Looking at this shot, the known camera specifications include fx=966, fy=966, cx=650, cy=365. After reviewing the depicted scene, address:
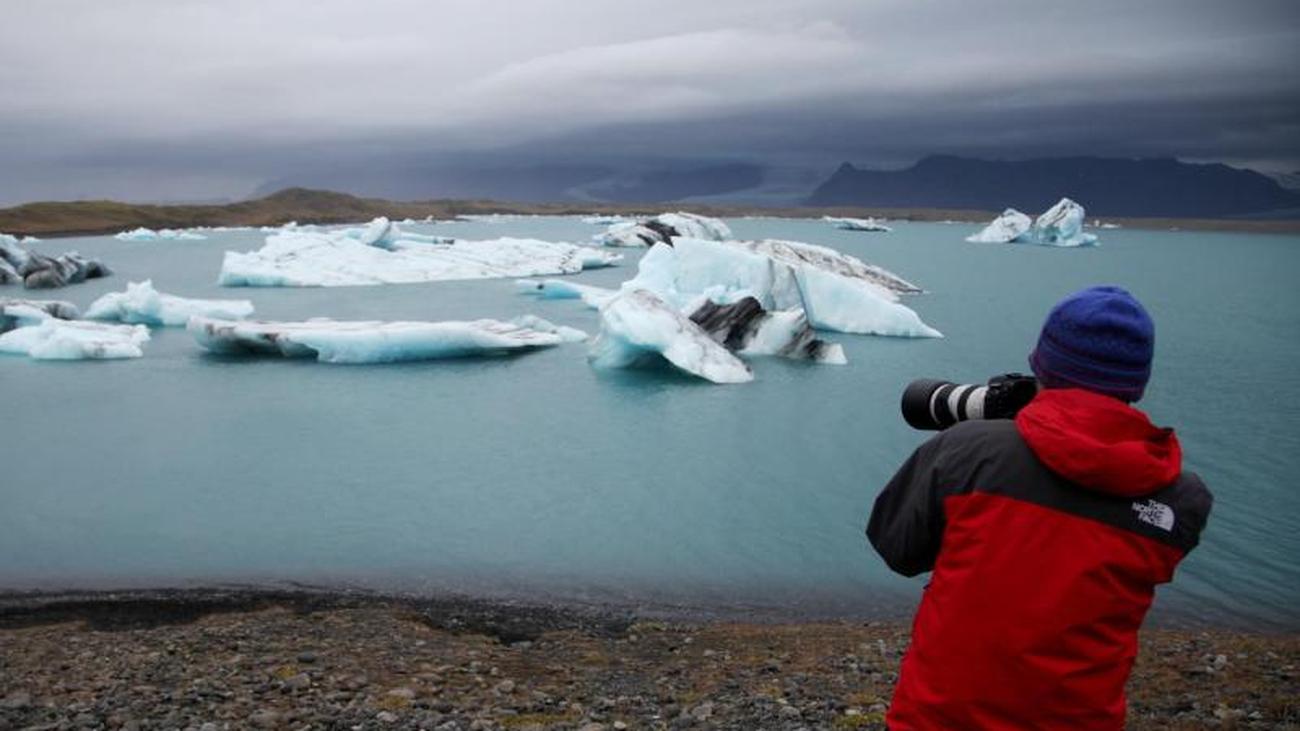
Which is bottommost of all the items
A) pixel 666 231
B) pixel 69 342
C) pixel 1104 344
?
pixel 69 342

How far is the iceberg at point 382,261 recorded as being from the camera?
28.5 meters

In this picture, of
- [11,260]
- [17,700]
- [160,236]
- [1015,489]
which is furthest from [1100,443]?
[160,236]

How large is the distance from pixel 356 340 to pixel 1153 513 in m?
15.4

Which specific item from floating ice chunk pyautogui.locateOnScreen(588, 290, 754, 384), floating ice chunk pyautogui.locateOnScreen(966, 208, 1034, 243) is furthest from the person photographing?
floating ice chunk pyautogui.locateOnScreen(966, 208, 1034, 243)

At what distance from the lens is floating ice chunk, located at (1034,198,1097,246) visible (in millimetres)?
52969

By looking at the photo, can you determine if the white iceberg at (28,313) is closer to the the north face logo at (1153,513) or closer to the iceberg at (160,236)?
the the north face logo at (1153,513)

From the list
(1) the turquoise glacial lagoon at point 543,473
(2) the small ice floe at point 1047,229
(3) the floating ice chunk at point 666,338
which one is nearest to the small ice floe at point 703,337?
(3) the floating ice chunk at point 666,338

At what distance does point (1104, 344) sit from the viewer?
1894 millimetres

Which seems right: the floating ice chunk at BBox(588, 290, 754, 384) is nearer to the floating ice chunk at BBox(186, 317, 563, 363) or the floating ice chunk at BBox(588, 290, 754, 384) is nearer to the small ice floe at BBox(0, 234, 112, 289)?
the floating ice chunk at BBox(186, 317, 563, 363)

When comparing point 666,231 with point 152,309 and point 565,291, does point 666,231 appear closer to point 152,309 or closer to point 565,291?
point 565,291

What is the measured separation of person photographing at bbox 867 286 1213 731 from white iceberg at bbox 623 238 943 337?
16.5 m

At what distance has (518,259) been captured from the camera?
113 ft

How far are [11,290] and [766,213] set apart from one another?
4504 inches

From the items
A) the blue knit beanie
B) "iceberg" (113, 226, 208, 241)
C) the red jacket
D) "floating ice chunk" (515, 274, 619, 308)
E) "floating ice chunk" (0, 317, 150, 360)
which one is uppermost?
"iceberg" (113, 226, 208, 241)
